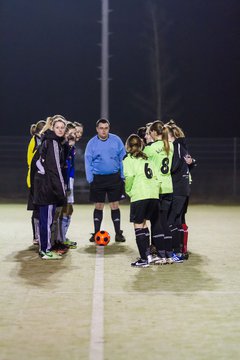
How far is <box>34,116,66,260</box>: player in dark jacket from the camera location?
385 inches

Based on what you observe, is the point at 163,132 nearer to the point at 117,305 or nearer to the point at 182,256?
the point at 182,256

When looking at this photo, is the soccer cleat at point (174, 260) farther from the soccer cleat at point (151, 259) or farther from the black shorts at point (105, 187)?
the black shorts at point (105, 187)

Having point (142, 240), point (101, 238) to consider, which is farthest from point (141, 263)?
point (101, 238)

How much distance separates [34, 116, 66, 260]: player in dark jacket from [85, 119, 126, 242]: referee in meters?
1.88

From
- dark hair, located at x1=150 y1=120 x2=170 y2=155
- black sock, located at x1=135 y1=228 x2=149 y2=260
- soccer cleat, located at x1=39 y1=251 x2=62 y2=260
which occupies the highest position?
dark hair, located at x1=150 y1=120 x2=170 y2=155

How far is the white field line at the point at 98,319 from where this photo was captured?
554cm

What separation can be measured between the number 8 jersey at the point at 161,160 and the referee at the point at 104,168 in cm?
221

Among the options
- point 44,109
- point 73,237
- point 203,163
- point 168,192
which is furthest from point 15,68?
point 168,192

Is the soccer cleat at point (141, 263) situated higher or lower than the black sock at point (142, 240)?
lower

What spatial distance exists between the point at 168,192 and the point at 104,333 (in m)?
3.80

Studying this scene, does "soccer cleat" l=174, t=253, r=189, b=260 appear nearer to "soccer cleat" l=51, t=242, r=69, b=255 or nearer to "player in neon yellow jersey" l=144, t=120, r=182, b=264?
"player in neon yellow jersey" l=144, t=120, r=182, b=264

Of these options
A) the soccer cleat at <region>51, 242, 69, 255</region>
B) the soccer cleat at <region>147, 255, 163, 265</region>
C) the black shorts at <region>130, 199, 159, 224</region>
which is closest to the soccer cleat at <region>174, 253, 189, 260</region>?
the soccer cleat at <region>147, 255, 163, 265</region>

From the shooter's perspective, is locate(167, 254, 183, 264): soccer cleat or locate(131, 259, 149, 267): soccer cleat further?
locate(167, 254, 183, 264): soccer cleat

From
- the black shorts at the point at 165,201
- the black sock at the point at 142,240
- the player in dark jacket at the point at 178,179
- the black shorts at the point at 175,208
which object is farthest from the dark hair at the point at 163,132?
the black sock at the point at 142,240
